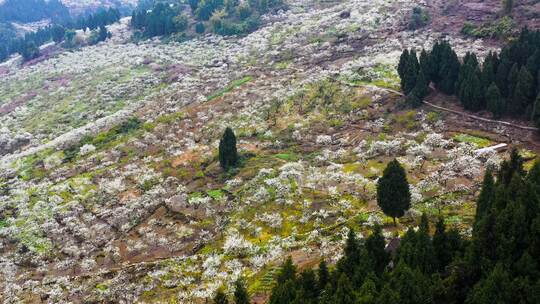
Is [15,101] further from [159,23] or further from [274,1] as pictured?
[274,1]

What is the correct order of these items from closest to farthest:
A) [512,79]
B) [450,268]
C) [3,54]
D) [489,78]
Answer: [450,268] < [512,79] < [489,78] < [3,54]

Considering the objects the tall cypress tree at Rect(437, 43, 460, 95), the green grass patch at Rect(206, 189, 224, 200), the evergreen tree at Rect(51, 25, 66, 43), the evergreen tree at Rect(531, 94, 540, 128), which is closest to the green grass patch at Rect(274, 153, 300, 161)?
the green grass patch at Rect(206, 189, 224, 200)

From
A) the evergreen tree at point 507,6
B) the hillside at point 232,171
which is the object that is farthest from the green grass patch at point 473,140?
the evergreen tree at point 507,6

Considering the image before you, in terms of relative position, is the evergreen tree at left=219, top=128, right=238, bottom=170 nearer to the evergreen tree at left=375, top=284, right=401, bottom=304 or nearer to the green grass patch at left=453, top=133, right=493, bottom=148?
the green grass patch at left=453, top=133, right=493, bottom=148

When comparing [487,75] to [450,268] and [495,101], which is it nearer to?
[495,101]

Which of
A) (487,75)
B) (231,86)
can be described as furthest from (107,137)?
(487,75)
